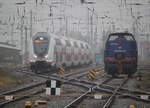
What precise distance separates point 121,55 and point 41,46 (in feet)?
23.5

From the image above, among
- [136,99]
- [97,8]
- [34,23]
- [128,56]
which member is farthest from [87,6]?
[136,99]

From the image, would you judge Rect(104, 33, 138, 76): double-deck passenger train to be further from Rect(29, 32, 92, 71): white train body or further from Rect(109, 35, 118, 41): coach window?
Rect(29, 32, 92, 71): white train body

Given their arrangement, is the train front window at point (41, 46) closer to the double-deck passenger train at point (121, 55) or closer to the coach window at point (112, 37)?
the double-deck passenger train at point (121, 55)

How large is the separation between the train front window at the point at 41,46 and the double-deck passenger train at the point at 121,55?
5.43 metres

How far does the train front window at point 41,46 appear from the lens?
77.2 feet

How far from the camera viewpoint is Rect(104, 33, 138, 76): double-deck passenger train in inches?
821

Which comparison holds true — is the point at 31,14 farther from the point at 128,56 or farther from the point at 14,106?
the point at 14,106

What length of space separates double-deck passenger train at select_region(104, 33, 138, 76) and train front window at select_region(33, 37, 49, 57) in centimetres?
543

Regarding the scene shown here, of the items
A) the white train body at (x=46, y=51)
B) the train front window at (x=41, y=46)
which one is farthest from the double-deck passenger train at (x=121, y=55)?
the train front window at (x=41, y=46)

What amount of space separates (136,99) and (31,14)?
25977mm

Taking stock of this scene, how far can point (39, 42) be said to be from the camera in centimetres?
2389

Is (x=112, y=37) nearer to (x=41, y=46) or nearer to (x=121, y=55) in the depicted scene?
(x=121, y=55)

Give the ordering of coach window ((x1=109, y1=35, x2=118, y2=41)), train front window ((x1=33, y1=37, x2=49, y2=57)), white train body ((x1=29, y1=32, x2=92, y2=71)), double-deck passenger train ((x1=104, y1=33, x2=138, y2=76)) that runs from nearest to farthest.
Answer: double-deck passenger train ((x1=104, y1=33, x2=138, y2=76)), coach window ((x1=109, y1=35, x2=118, y2=41)), white train body ((x1=29, y1=32, x2=92, y2=71)), train front window ((x1=33, y1=37, x2=49, y2=57))

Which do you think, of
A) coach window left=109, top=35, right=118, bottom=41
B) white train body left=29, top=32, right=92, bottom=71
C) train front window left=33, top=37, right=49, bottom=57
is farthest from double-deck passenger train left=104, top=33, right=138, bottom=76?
train front window left=33, top=37, right=49, bottom=57
